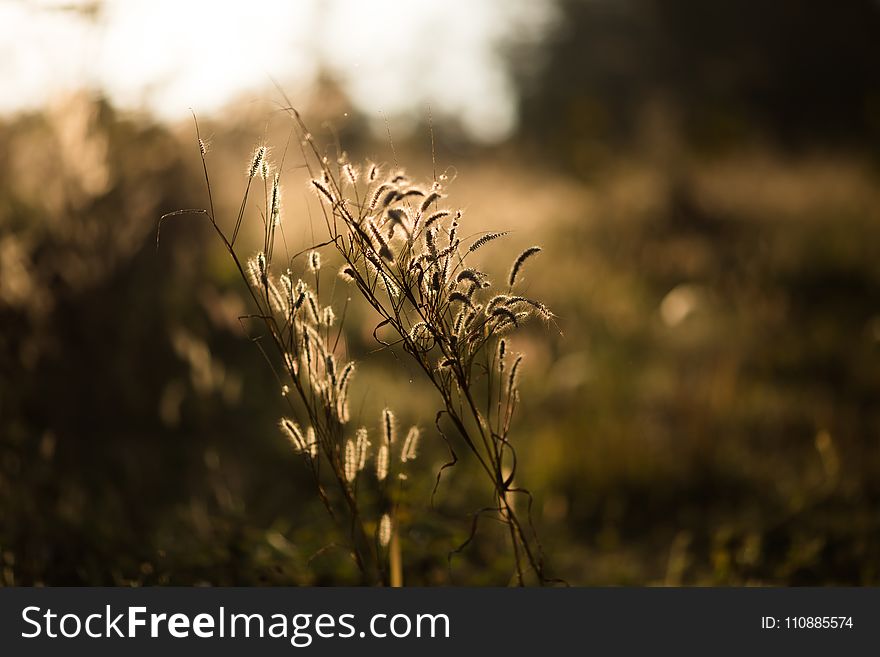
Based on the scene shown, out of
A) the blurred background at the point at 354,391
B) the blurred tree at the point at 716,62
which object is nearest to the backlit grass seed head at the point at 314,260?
the blurred background at the point at 354,391

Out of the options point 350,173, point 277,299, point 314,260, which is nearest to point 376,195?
point 350,173

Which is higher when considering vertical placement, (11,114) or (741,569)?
(11,114)

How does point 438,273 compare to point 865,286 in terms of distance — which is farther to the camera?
point 865,286

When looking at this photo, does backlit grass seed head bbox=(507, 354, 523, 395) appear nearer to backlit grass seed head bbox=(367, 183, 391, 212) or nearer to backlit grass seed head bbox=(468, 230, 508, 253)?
backlit grass seed head bbox=(468, 230, 508, 253)

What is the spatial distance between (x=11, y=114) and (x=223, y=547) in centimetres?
387

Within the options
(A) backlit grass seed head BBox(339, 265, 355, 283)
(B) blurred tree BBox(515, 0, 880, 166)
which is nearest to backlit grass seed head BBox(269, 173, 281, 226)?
(A) backlit grass seed head BBox(339, 265, 355, 283)

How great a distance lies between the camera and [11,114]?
4668 mm

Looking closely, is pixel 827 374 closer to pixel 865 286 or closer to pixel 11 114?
pixel 865 286

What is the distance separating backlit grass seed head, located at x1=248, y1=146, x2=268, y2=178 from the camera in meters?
1.37

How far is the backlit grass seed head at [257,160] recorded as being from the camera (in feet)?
4.48

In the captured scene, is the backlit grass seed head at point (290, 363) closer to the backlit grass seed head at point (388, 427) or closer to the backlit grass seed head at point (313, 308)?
the backlit grass seed head at point (313, 308)

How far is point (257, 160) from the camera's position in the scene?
138 centimetres

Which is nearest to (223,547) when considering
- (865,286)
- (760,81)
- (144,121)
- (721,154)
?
(144,121)

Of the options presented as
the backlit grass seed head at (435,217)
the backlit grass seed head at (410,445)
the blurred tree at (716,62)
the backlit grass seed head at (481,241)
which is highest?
the blurred tree at (716,62)
